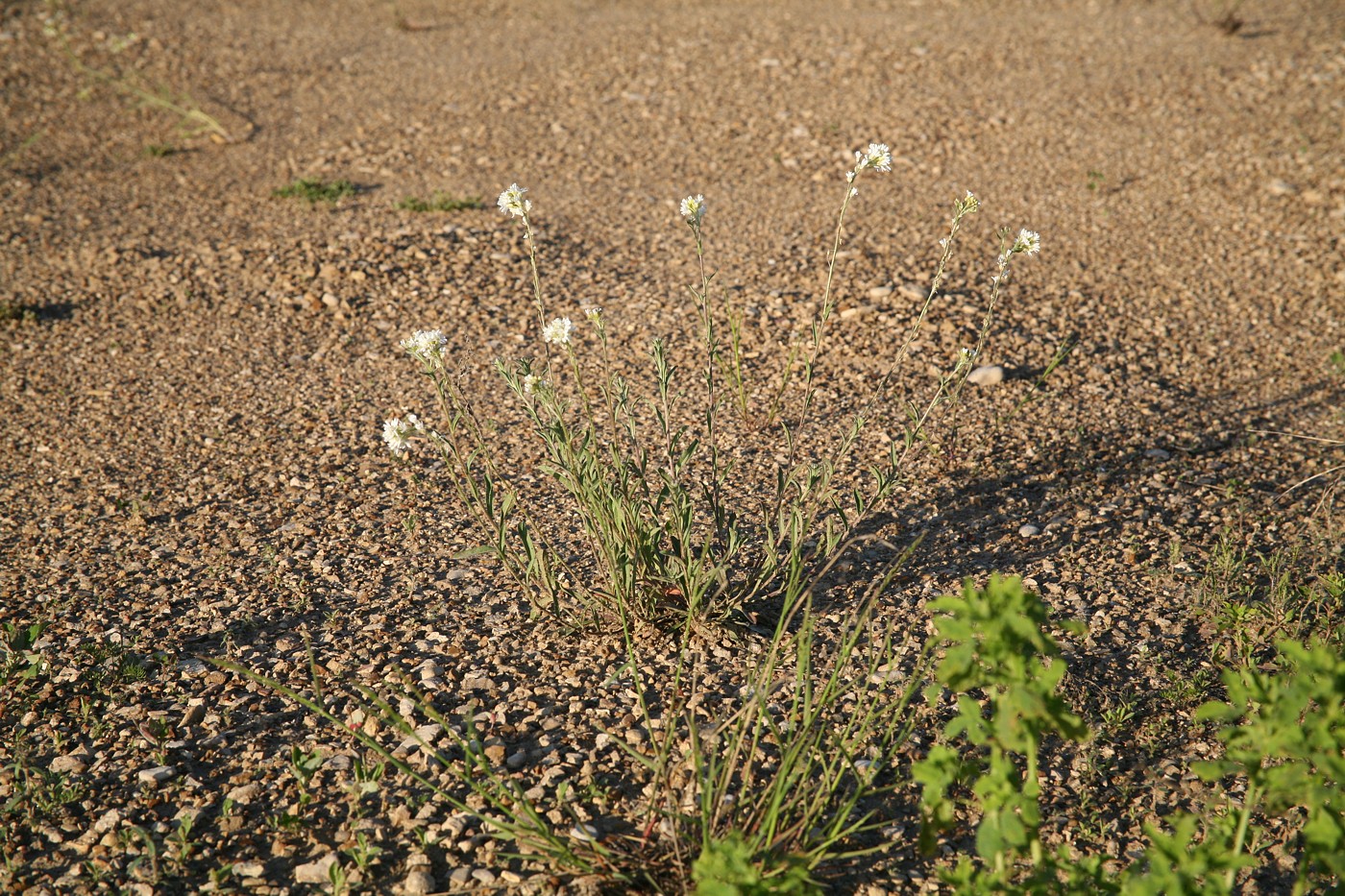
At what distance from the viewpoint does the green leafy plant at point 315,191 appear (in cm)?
556

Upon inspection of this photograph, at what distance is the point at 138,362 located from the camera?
424cm

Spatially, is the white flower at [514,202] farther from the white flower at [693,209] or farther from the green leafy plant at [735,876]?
the green leafy plant at [735,876]

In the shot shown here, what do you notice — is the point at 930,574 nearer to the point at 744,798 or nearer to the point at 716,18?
the point at 744,798

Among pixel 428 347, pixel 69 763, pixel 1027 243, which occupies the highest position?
pixel 1027 243

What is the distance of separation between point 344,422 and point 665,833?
7.54 feet

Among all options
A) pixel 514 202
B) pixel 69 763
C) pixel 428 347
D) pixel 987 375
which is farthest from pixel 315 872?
pixel 987 375

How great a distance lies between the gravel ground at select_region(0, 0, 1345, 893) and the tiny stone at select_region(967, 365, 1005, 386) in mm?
56

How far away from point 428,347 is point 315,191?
3.95 metres

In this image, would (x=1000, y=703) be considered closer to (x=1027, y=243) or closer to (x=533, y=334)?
(x=1027, y=243)

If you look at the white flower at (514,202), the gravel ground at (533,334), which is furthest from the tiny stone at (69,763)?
the white flower at (514,202)

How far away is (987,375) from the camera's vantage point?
13.2 feet

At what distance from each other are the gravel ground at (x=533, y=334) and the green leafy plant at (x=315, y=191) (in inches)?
3.1

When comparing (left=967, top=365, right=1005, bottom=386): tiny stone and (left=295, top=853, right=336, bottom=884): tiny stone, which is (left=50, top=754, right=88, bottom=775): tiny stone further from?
(left=967, top=365, right=1005, bottom=386): tiny stone

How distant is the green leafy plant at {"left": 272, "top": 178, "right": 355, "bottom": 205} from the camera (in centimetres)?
556
